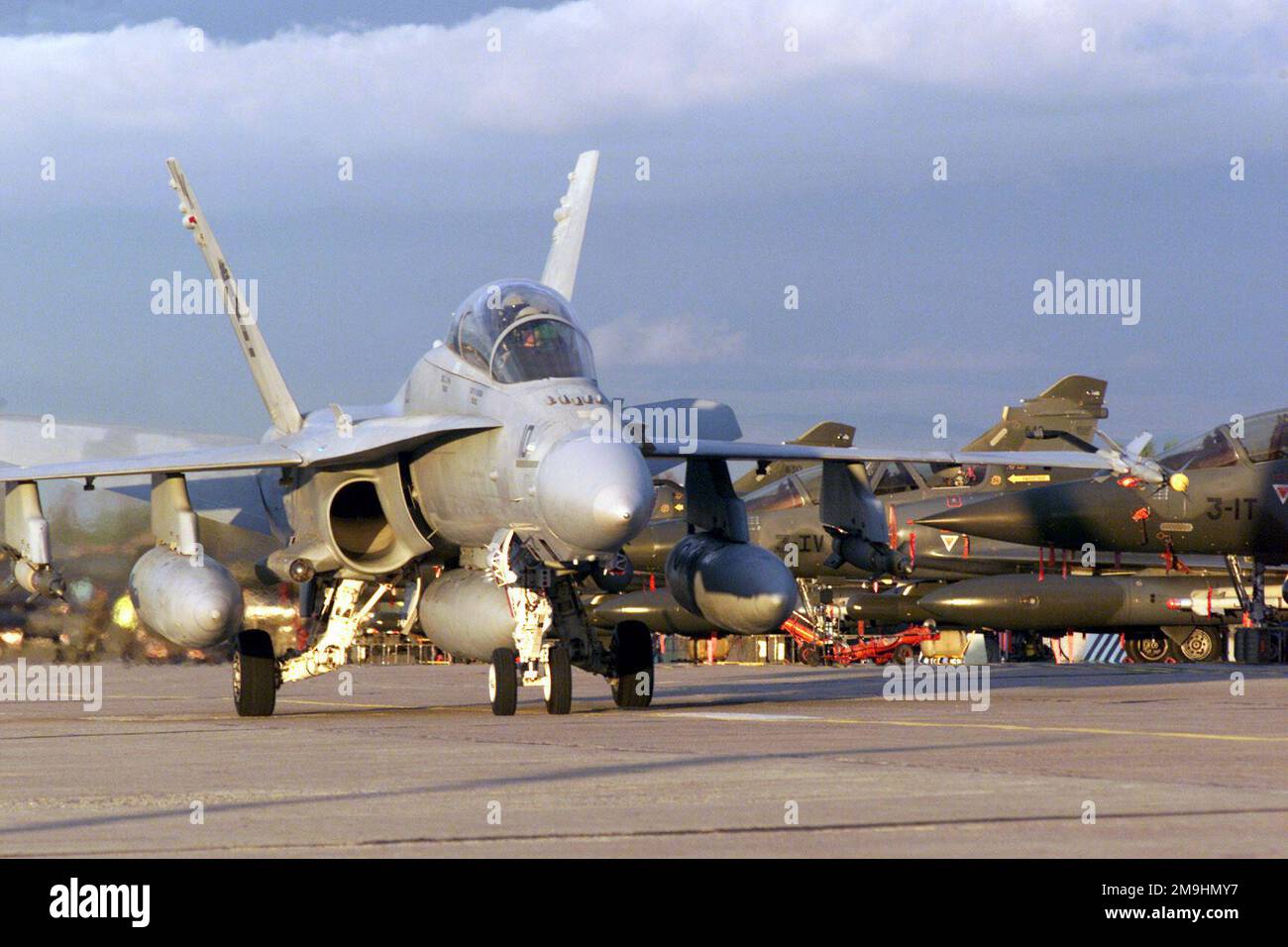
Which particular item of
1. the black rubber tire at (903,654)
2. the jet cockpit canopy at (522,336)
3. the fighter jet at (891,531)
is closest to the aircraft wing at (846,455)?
the jet cockpit canopy at (522,336)

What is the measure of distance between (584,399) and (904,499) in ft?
60.2

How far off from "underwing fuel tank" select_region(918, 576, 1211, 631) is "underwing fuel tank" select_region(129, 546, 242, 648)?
15398mm

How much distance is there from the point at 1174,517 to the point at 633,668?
43.2 ft

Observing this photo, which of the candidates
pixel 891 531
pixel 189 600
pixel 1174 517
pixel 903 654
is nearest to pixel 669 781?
pixel 189 600

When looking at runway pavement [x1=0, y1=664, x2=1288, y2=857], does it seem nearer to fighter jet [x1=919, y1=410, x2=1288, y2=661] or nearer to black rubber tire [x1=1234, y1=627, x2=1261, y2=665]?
black rubber tire [x1=1234, y1=627, x2=1261, y2=665]

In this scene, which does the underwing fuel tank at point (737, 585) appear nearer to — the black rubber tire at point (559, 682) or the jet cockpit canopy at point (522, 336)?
the black rubber tire at point (559, 682)

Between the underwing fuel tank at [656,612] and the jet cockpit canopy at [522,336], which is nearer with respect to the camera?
the jet cockpit canopy at [522,336]

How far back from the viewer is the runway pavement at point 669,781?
600cm

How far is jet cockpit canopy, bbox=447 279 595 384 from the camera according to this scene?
44.7 feet

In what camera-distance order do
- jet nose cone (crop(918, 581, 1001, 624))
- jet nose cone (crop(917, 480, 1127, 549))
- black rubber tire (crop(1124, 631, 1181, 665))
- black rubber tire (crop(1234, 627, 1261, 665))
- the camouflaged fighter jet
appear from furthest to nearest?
black rubber tire (crop(1124, 631, 1181, 665)) → jet nose cone (crop(918, 581, 1001, 624)) → jet nose cone (crop(917, 480, 1127, 549)) → black rubber tire (crop(1234, 627, 1261, 665)) → the camouflaged fighter jet

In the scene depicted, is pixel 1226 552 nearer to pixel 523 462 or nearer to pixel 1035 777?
pixel 523 462

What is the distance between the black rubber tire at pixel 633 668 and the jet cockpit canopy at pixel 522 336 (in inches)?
96.1

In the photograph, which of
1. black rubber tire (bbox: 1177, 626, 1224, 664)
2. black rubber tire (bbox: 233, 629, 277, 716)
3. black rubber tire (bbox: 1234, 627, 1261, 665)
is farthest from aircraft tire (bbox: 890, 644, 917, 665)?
black rubber tire (bbox: 233, 629, 277, 716)

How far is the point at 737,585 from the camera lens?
15.0m
